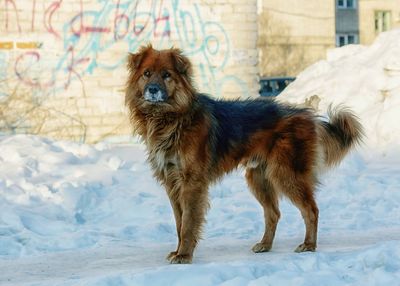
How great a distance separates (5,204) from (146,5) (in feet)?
22.6

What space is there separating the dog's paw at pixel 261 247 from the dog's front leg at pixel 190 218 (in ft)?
2.73

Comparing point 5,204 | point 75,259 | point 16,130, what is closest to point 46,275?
point 75,259

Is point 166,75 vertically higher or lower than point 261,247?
higher

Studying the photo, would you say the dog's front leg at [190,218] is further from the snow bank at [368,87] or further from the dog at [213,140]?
the snow bank at [368,87]

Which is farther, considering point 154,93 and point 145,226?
point 145,226

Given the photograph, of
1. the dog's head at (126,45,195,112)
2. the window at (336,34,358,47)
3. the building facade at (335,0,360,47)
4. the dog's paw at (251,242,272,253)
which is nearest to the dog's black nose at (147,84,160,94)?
the dog's head at (126,45,195,112)

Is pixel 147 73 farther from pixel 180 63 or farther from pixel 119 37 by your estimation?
pixel 119 37

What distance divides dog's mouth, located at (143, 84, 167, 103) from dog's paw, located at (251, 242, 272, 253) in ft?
5.93

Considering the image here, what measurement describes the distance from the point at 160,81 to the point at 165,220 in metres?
3.27

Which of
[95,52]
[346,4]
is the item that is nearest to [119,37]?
[95,52]

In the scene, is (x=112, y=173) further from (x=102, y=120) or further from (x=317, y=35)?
(x=317, y=35)

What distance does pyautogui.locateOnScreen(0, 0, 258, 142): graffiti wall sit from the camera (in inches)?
585

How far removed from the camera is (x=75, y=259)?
7.59 metres

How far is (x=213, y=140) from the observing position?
287 inches
